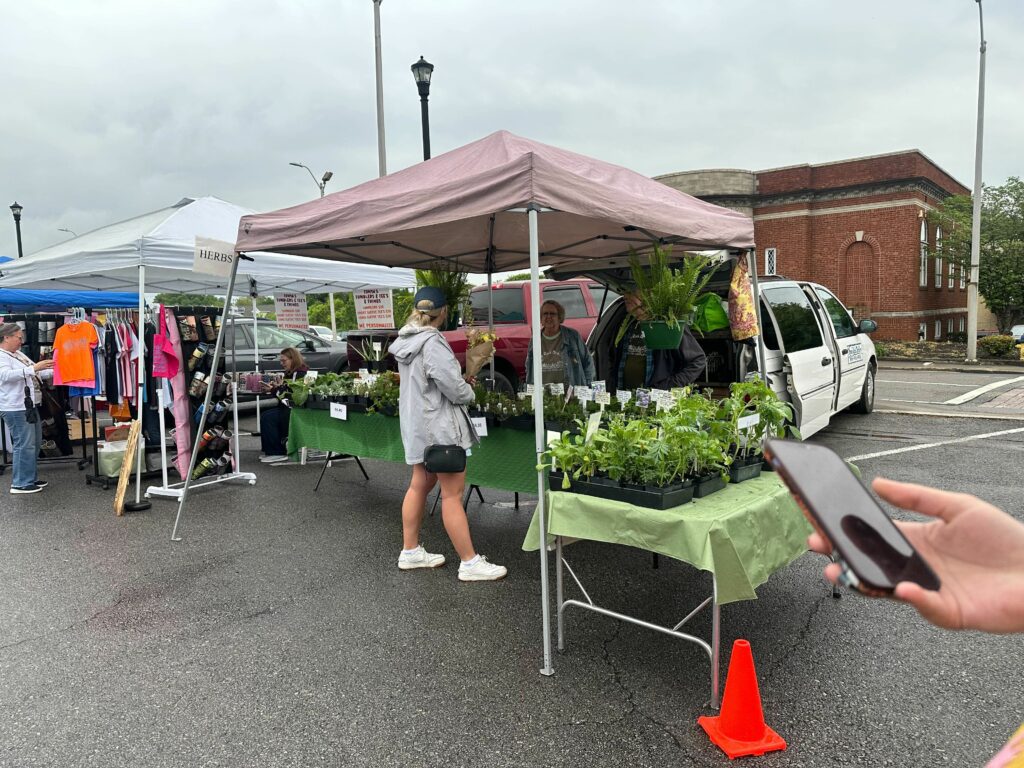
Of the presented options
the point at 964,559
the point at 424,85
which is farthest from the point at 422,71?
the point at 964,559

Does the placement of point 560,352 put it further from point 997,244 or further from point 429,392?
point 997,244

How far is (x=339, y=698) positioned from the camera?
3082 mm

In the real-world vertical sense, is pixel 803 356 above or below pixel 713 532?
above


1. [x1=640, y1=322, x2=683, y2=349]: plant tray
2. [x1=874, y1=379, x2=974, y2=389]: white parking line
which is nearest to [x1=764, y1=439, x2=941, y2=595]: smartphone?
[x1=640, y1=322, x2=683, y2=349]: plant tray

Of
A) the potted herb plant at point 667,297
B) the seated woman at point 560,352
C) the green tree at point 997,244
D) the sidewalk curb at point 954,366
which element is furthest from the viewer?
the green tree at point 997,244

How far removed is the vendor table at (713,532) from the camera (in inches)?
111

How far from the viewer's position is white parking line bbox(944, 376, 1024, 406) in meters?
11.4

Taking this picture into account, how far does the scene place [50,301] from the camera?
1155cm

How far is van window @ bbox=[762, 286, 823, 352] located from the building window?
71.6 ft

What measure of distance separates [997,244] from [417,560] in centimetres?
2617

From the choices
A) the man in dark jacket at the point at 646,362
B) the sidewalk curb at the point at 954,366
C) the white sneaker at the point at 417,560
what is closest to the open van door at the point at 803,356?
the man in dark jacket at the point at 646,362

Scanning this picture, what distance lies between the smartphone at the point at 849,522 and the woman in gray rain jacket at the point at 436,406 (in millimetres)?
3151

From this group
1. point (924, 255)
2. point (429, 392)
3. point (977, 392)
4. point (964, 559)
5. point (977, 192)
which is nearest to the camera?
point (964, 559)

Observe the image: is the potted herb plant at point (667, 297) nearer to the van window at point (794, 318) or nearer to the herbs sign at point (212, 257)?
the van window at point (794, 318)
